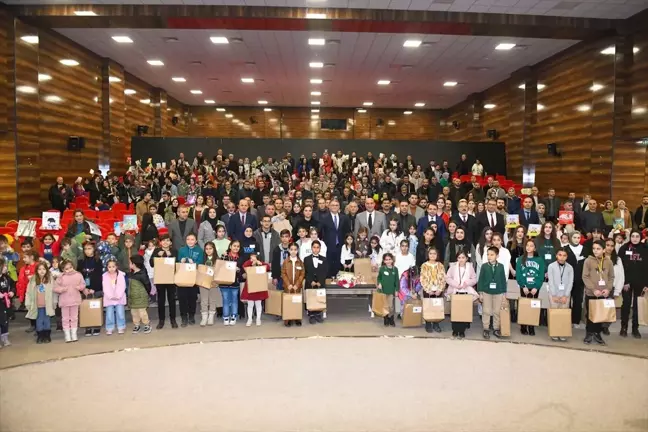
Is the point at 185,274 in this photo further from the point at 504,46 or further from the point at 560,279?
the point at 504,46

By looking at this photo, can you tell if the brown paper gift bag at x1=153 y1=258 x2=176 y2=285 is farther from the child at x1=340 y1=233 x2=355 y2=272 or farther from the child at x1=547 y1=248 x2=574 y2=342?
the child at x1=547 y1=248 x2=574 y2=342

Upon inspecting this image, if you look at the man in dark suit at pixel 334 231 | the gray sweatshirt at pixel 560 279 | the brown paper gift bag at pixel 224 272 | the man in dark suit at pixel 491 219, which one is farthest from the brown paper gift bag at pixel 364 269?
the gray sweatshirt at pixel 560 279

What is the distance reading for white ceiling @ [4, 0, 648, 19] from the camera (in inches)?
498

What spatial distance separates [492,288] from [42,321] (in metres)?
7.09

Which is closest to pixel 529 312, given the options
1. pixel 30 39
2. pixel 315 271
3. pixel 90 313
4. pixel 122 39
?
pixel 315 271

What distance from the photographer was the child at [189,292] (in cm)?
915

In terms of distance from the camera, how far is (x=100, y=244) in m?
9.14

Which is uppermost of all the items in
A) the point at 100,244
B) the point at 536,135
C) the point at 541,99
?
the point at 541,99

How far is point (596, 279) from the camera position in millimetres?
8398

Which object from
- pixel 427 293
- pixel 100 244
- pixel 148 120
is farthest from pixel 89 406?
pixel 148 120

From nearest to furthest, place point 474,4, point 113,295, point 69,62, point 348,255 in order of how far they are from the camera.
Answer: point 113,295, point 348,255, point 474,4, point 69,62

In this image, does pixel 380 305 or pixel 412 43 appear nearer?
pixel 380 305

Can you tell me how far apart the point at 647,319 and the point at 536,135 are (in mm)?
12128

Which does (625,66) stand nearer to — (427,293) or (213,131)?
(427,293)
